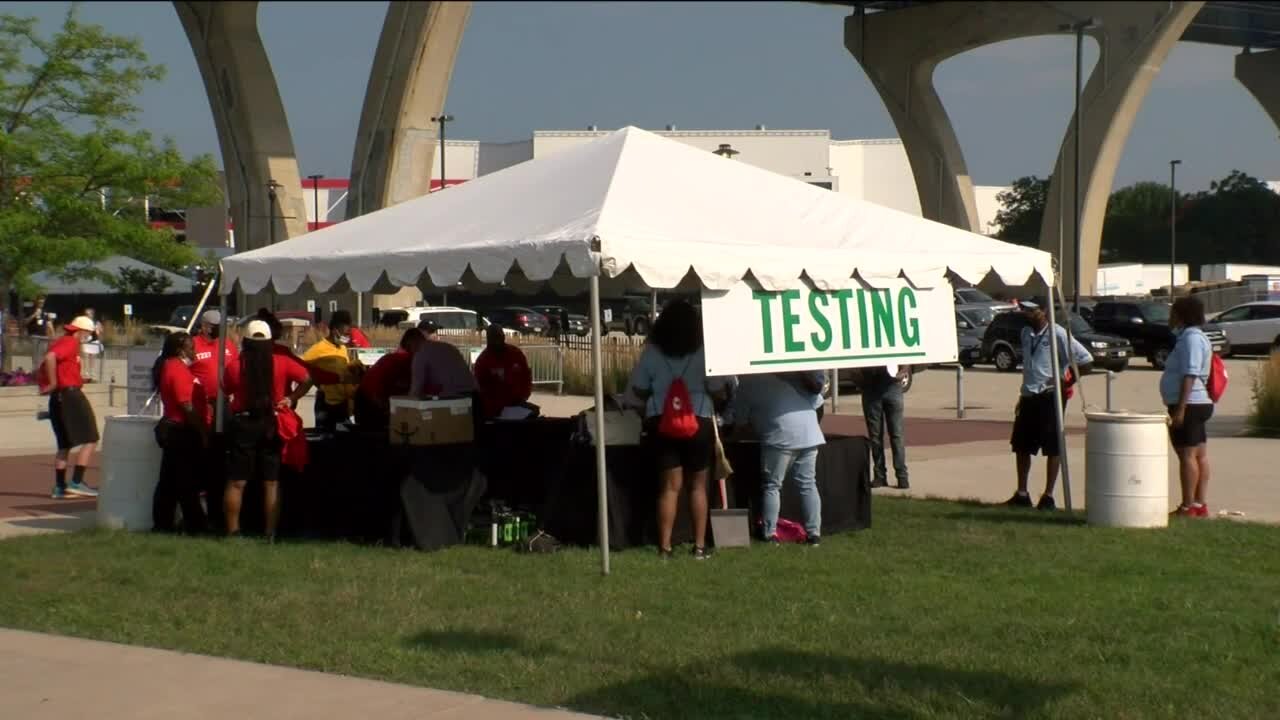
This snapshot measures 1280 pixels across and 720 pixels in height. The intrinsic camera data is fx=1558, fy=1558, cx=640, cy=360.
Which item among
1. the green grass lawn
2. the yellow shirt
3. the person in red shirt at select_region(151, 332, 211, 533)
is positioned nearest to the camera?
the green grass lawn

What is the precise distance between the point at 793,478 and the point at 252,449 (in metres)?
4.06

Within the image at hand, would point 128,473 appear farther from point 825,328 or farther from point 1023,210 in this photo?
point 1023,210

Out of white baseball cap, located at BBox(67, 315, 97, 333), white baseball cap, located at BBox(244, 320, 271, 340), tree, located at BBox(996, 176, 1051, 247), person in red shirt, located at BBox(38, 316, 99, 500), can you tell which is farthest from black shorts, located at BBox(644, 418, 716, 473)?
tree, located at BBox(996, 176, 1051, 247)

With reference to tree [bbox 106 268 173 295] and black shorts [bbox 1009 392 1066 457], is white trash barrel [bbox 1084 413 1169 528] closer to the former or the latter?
black shorts [bbox 1009 392 1066 457]

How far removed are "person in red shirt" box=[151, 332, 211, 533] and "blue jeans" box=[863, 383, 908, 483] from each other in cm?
660

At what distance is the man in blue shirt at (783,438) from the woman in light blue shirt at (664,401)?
0.50 m

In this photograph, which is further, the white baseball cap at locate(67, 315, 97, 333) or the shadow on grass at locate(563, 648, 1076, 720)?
the white baseball cap at locate(67, 315, 97, 333)

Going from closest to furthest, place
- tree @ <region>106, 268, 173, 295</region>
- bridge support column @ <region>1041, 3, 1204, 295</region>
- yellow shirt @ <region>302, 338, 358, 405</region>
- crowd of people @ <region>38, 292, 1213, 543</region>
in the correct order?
crowd of people @ <region>38, 292, 1213, 543</region>, yellow shirt @ <region>302, 338, 358, 405</region>, bridge support column @ <region>1041, 3, 1204, 295</region>, tree @ <region>106, 268, 173, 295</region>

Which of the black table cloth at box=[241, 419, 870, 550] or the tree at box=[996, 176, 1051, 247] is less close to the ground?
the tree at box=[996, 176, 1051, 247]

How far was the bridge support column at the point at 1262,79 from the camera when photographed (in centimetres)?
6919

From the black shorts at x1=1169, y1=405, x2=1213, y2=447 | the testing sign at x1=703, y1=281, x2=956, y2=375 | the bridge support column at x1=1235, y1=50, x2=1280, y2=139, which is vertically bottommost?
the black shorts at x1=1169, y1=405, x2=1213, y2=447

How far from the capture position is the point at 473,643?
8.20 meters

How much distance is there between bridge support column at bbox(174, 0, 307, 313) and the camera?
51.9 meters

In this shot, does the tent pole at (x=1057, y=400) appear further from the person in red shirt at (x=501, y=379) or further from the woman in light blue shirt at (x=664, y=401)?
the person in red shirt at (x=501, y=379)
